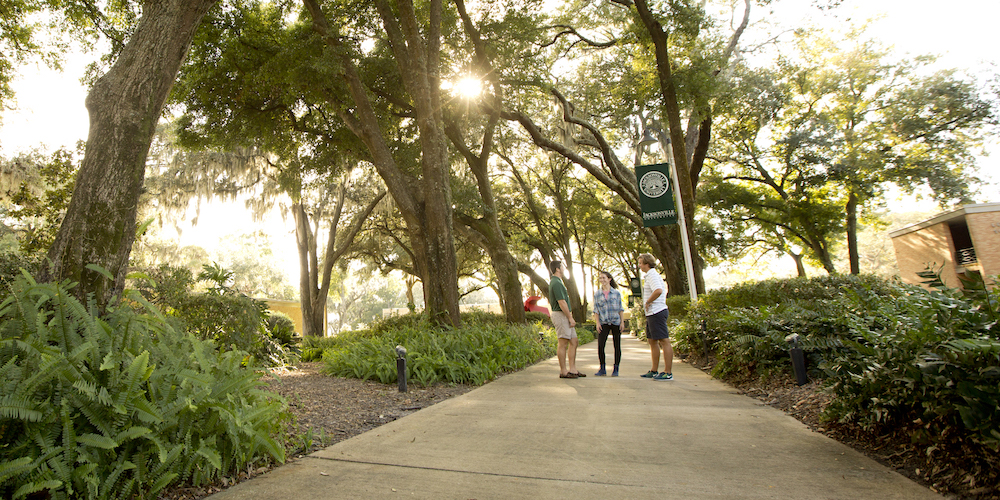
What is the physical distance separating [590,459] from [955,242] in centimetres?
2428

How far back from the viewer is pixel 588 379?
6.96 metres

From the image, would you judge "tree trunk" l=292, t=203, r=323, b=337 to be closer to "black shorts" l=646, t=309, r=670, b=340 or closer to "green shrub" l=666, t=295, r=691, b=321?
"green shrub" l=666, t=295, r=691, b=321

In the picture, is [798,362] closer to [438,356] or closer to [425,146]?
[438,356]

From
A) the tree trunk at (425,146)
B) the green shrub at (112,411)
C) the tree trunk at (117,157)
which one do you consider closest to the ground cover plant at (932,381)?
the green shrub at (112,411)

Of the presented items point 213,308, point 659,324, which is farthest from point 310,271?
point 659,324

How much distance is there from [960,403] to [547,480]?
2.10 meters

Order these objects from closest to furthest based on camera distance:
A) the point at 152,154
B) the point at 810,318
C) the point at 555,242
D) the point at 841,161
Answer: the point at 810,318, the point at 152,154, the point at 841,161, the point at 555,242

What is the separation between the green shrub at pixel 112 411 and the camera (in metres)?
2.27

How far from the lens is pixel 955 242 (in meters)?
20.0

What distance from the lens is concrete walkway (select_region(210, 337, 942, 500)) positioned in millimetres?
2680

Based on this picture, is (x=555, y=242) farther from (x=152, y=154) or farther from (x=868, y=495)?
(x=868, y=495)

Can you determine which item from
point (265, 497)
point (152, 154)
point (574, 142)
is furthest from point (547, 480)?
point (152, 154)

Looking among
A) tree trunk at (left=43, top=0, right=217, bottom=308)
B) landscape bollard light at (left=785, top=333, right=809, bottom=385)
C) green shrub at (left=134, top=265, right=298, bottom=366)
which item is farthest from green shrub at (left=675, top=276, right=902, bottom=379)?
green shrub at (left=134, top=265, right=298, bottom=366)

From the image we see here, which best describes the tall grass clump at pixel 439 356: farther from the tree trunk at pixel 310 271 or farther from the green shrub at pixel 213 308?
the tree trunk at pixel 310 271
